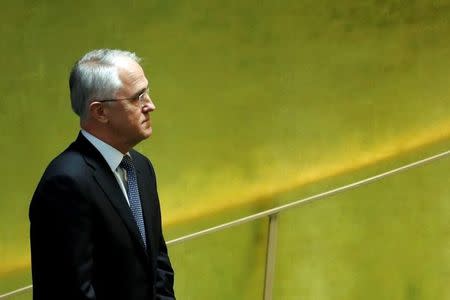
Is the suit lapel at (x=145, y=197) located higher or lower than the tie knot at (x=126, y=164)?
lower

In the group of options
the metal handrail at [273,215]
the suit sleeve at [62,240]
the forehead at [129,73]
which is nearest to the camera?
the suit sleeve at [62,240]

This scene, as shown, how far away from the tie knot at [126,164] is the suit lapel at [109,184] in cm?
8

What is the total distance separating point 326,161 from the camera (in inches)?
158

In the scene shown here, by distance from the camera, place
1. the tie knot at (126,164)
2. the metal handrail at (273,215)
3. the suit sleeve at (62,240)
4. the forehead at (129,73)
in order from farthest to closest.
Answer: the metal handrail at (273,215) < the tie knot at (126,164) < the forehead at (129,73) < the suit sleeve at (62,240)

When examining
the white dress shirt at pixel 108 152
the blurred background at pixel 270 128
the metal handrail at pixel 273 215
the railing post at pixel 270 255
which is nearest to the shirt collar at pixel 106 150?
the white dress shirt at pixel 108 152

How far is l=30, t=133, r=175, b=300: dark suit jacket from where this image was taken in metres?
2.26

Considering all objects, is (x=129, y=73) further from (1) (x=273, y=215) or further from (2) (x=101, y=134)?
(1) (x=273, y=215)

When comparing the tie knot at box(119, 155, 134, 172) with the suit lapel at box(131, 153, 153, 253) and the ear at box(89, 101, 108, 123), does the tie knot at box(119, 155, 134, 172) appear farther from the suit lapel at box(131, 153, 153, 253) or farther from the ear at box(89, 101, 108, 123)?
the ear at box(89, 101, 108, 123)

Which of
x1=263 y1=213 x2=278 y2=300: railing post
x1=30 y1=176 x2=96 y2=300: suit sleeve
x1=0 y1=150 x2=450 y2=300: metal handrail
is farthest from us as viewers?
x1=263 y1=213 x2=278 y2=300: railing post

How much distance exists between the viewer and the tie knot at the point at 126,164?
2469mm

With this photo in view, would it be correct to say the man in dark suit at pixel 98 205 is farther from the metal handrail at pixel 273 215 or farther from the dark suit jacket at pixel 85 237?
the metal handrail at pixel 273 215

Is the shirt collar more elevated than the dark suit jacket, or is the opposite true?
the shirt collar

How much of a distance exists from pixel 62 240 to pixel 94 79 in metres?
0.36

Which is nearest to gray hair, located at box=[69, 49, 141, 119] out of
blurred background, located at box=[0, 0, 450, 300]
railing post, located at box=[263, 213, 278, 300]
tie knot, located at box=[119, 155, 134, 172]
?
tie knot, located at box=[119, 155, 134, 172]
